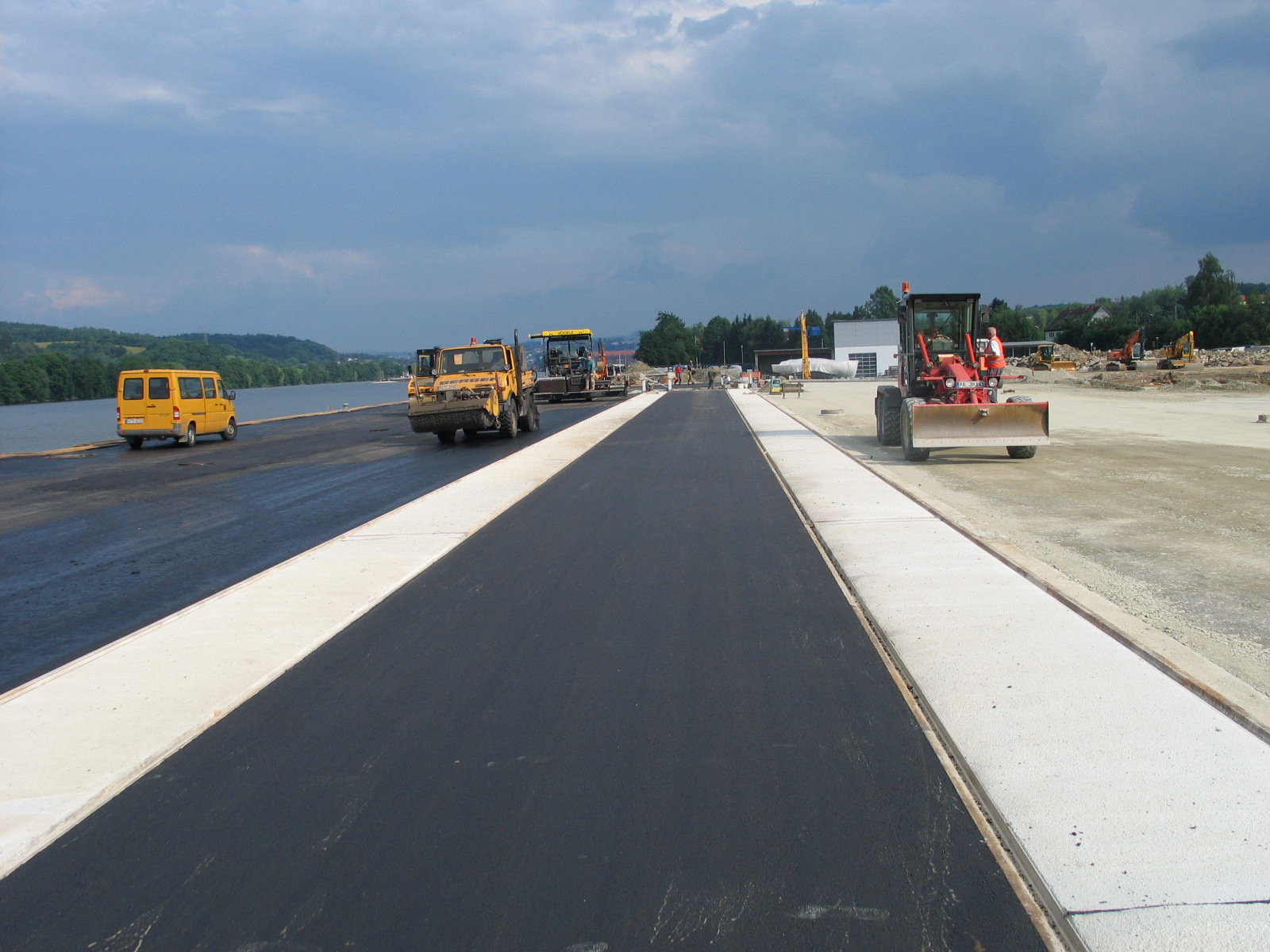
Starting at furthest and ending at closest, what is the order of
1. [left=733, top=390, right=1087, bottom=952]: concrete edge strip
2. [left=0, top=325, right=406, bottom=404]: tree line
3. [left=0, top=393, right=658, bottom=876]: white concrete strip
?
1. [left=0, top=325, right=406, bottom=404]: tree line
2. [left=0, top=393, right=658, bottom=876]: white concrete strip
3. [left=733, top=390, right=1087, bottom=952]: concrete edge strip

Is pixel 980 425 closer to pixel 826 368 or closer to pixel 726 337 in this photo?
pixel 826 368

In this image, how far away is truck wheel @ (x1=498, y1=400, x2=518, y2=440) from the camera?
865 inches

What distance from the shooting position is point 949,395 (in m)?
15.2

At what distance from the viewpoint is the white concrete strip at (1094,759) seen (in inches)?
115

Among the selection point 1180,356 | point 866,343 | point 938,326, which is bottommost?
point 1180,356

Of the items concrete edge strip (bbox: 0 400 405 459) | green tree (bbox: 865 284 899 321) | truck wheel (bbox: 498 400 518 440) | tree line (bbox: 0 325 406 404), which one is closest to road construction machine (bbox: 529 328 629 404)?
concrete edge strip (bbox: 0 400 405 459)

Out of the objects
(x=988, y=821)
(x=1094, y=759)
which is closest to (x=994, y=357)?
(x=1094, y=759)

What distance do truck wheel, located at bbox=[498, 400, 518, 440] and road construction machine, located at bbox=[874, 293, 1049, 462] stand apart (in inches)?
357

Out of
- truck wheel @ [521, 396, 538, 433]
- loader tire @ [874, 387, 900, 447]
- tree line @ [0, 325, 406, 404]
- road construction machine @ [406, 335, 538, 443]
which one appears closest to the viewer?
loader tire @ [874, 387, 900, 447]

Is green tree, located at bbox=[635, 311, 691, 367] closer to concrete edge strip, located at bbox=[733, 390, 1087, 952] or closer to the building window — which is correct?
the building window

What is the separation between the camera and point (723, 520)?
381 inches

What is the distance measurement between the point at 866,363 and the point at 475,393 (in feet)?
238

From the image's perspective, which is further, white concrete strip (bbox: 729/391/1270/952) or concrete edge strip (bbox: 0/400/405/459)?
concrete edge strip (bbox: 0/400/405/459)

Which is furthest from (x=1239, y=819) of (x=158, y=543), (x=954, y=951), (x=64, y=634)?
(x=158, y=543)
